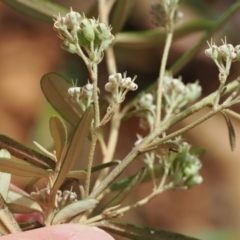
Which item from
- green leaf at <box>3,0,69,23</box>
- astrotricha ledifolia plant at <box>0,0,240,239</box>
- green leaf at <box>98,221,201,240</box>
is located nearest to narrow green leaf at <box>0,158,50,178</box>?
astrotricha ledifolia plant at <box>0,0,240,239</box>

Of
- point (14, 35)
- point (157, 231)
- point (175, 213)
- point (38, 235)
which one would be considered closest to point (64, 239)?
point (38, 235)

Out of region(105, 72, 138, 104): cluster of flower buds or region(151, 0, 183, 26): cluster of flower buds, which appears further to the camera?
region(151, 0, 183, 26): cluster of flower buds

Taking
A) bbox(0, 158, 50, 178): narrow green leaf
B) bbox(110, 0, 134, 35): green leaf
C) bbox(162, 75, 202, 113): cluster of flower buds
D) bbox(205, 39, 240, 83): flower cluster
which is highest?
bbox(110, 0, 134, 35): green leaf

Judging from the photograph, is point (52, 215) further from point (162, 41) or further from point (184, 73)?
point (184, 73)

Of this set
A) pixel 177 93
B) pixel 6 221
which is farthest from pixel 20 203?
pixel 177 93

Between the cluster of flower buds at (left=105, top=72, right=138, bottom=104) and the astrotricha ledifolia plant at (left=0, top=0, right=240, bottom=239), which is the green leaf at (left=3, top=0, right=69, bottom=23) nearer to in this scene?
the astrotricha ledifolia plant at (left=0, top=0, right=240, bottom=239)

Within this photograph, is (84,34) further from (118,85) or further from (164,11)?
(164,11)
